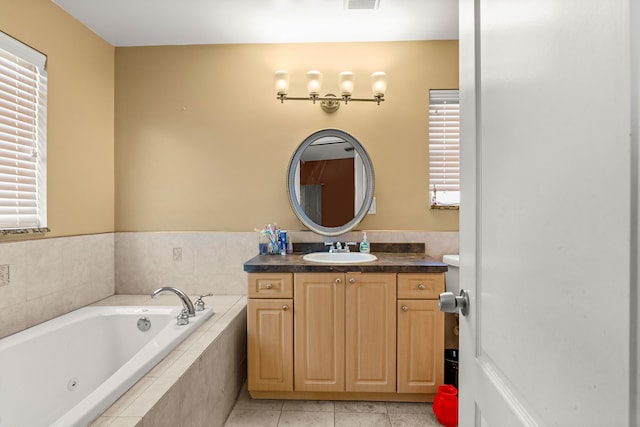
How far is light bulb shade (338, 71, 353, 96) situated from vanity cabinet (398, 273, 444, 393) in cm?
136

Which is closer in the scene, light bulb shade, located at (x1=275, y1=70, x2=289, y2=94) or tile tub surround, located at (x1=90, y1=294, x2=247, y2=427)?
tile tub surround, located at (x1=90, y1=294, x2=247, y2=427)

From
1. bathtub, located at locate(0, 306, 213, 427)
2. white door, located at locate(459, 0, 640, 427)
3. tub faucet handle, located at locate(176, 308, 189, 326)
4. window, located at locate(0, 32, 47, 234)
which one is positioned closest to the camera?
white door, located at locate(459, 0, 640, 427)

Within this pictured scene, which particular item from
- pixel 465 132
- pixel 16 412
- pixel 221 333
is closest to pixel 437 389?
pixel 221 333

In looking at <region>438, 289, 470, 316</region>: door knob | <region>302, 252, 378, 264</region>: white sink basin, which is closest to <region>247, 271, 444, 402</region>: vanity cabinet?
<region>302, 252, 378, 264</region>: white sink basin

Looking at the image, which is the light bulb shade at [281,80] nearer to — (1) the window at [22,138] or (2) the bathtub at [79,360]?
(1) the window at [22,138]

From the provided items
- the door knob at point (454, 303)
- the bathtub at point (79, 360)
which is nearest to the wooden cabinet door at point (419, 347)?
the bathtub at point (79, 360)

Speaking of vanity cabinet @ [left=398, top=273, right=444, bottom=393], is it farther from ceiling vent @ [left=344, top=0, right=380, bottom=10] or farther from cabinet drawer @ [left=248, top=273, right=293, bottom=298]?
ceiling vent @ [left=344, top=0, right=380, bottom=10]

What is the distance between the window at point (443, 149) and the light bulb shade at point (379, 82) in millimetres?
394

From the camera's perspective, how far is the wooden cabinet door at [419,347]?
217 cm

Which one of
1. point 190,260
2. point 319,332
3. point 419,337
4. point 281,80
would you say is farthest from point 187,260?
point 419,337

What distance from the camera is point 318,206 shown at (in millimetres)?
2699

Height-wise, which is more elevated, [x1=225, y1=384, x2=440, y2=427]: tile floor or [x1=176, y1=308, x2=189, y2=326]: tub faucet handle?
[x1=176, y1=308, x2=189, y2=326]: tub faucet handle

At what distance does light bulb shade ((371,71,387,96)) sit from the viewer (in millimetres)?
2594

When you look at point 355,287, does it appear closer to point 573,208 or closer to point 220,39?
point 573,208
